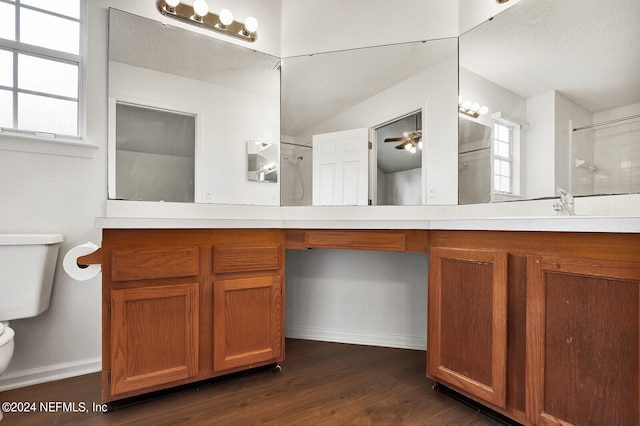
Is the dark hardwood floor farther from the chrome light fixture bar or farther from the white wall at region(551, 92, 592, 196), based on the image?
the chrome light fixture bar

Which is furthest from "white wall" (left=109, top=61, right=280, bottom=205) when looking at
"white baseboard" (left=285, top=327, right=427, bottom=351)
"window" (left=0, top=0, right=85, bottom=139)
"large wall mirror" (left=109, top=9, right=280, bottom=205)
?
"white baseboard" (left=285, top=327, right=427, bottom=351)

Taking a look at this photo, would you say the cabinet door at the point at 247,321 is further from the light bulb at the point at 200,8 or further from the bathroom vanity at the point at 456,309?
the light bulb at the point at 200,8

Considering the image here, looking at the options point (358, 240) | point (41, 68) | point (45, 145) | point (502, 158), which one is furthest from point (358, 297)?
point (41, 68)

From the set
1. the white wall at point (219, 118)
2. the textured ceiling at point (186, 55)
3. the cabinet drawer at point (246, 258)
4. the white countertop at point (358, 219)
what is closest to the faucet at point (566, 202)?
the white countertop at point (358, 219)

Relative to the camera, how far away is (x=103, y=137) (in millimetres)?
1949

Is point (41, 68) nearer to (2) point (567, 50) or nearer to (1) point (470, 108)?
(1) point (470, 108)

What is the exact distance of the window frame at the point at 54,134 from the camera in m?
1.75

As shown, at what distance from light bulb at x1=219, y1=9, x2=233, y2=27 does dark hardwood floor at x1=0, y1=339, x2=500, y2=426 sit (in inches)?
84.8

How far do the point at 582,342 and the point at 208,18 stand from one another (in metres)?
2.55

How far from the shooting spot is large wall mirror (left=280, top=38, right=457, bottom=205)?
2178 mm

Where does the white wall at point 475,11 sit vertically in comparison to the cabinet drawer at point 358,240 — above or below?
above

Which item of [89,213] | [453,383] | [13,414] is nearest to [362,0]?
[89,213]

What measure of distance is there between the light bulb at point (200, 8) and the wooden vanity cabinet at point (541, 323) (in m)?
1.97

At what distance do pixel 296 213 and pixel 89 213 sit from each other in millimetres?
1219
